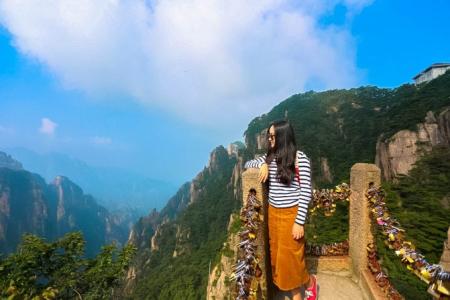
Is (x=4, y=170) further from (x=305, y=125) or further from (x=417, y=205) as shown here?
(x=417, y=205)

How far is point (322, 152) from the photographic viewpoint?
51.7m

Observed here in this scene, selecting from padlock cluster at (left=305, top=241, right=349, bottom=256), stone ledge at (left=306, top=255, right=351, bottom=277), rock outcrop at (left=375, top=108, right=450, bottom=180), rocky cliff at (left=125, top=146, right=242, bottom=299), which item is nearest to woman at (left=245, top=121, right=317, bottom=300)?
stone ledge at (left=306, top=255, right=351, bottom=277)

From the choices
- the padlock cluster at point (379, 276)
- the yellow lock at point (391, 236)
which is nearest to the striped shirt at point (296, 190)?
the yellow lock at point (391, 236)

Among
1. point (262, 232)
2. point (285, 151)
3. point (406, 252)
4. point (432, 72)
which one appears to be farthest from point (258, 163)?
point (432, 72)

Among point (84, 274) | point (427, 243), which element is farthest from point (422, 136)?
point (84, 274)

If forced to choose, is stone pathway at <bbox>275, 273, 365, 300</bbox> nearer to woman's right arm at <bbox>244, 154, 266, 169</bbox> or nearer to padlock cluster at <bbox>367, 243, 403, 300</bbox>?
padlock cluster at <bbox>367, 243, 403, 300</bbox>

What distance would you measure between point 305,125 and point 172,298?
44.5 meters

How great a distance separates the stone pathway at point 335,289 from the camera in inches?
181

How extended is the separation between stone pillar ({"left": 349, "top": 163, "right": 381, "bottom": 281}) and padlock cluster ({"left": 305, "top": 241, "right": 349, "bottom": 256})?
41 cm

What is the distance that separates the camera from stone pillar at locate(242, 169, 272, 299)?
3.67 metres

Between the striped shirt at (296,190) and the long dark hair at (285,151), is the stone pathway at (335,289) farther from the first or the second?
the long dark hair at (285,151)

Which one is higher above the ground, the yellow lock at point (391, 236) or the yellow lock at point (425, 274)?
the yellow lock at point (391, 236)

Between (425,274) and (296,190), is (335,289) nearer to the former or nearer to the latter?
(425,274)

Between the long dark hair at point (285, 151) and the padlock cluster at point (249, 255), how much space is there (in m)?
0.54
